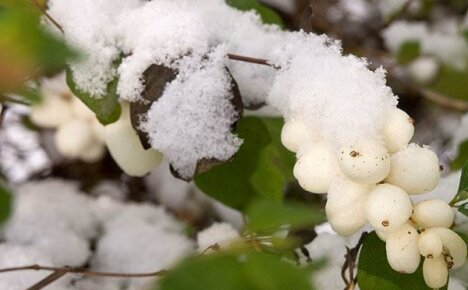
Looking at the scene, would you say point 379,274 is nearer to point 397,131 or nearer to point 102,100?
point 397,131

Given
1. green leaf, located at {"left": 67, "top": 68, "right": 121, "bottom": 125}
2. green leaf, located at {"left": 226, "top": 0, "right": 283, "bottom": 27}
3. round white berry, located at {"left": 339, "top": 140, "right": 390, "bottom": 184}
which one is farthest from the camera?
green leaf, located at {"left": 226, "top": 0, "right": 283, "bottom": 27}

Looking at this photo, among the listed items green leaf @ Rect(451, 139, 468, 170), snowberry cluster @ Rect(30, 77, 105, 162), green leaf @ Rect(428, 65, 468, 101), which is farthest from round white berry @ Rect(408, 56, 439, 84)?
snowberry cluster @ Rect(30, 77, 105, 162)

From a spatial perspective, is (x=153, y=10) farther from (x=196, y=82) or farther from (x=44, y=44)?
(x=44, y=44)

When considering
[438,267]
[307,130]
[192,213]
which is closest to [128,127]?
[307,130]

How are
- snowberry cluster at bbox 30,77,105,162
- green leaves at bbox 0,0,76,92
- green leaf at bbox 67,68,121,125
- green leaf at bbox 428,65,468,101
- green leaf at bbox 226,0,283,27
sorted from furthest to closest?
green leaf at bbox 428,65,468,101, snowberry cluster at bbox 30,77,105,162, green leaf at bbox 226,0,283,27, green leaf at bbox 67,68,121,125, green leaves at bbox 0,0,76,92

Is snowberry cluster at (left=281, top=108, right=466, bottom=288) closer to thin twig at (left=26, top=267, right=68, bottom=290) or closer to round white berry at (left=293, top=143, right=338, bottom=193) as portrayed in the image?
round white berry at (left=293, top=143, right=338, bottom=193)

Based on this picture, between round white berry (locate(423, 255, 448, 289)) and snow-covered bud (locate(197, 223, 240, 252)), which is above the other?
round white berry (locate(423, 255, 448, 289))
